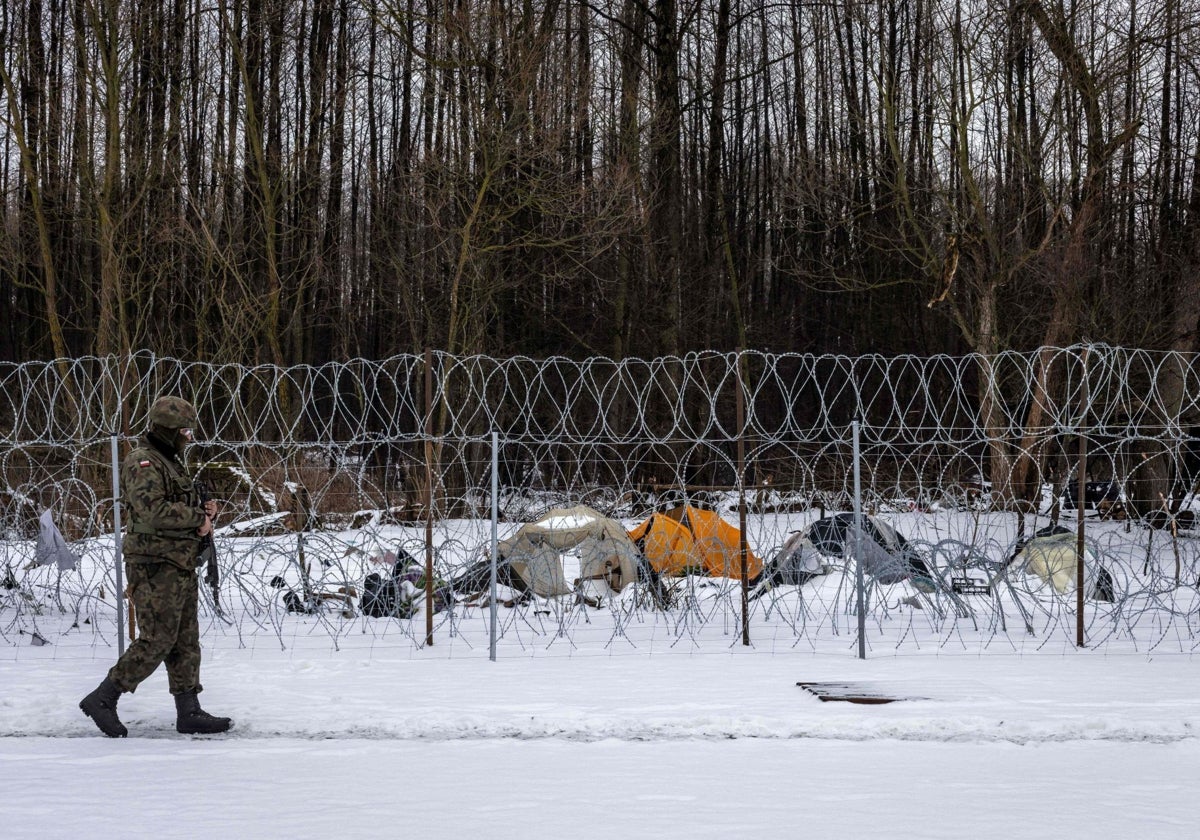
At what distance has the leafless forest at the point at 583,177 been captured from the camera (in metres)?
17.5

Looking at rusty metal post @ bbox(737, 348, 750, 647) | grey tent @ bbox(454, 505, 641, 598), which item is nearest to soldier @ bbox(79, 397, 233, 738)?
rusty metal post @ bbox(737, 348, 750, 647)

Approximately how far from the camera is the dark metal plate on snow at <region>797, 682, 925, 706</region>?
6.50 m

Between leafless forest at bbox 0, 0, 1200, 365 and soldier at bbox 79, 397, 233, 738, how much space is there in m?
11.2

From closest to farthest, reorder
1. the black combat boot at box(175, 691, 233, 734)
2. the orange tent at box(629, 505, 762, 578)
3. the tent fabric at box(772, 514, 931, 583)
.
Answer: the black combat boot at box(175, 691, 233, 734)
the tent fabric at box(772, 514, 931, 583)
the orange tent at box(629, 505, 762, 578)

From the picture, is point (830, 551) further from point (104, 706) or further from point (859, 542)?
point (104, 706)

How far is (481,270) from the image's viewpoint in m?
18.0

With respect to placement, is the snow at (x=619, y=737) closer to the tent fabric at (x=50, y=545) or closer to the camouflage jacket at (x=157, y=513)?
the tent fabric at (x=50, y=545)

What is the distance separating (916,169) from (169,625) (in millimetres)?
17904

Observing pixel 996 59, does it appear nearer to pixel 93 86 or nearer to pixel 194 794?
pixel 93 86

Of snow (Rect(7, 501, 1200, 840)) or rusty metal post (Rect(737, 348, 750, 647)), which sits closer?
snow (Rect(7, 501, 1200, 840))

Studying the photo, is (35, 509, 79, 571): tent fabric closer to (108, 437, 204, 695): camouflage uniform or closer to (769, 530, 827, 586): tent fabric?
(108, 437, 204, 695): camouflage uniform

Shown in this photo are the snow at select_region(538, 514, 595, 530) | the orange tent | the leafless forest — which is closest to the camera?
the snow at select_region(538, 514, 595, 530)

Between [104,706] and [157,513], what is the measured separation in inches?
38.5

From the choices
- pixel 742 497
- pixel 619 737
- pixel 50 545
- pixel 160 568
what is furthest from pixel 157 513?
pixel 50 545
